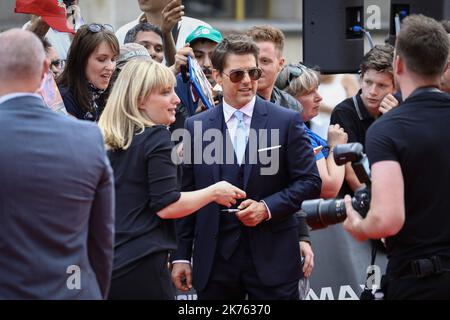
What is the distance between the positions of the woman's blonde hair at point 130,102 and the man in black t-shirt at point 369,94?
2.20 metres

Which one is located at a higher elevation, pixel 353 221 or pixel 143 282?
pixel 353 221

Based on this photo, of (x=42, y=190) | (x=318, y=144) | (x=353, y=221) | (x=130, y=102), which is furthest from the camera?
(x=318, y=144)

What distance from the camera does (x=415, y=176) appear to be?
180 inches

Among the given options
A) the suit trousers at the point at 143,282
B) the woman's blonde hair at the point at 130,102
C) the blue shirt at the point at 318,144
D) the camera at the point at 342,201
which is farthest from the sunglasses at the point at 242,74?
the camera at the point at 342,201

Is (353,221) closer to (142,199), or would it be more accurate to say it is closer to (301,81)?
(142,199)

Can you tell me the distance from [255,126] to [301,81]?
1.60m

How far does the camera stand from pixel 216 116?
607 centimetres

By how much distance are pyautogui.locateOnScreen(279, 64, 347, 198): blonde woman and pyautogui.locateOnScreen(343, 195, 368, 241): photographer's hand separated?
189 cm

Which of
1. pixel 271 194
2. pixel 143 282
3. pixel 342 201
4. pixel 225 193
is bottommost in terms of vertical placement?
pixel 143 282

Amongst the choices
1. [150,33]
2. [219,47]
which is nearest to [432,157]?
[219,47]

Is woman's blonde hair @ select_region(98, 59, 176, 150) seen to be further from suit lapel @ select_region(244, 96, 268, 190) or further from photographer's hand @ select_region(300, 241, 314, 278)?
photographer's hand @ select_region(300, 241, 314, 278)

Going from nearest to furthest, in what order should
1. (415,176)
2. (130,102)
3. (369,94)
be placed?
(415,176)
(130,102)
(369,94)

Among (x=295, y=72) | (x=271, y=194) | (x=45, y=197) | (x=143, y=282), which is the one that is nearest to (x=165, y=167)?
(x=143, y=282)
